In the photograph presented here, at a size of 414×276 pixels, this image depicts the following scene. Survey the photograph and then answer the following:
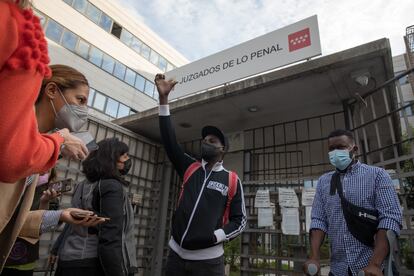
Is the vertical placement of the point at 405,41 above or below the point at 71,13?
below

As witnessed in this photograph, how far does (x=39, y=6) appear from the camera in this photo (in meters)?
15.1

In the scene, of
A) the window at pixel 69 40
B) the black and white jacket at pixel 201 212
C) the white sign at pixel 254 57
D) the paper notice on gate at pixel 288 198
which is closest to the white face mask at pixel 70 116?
the black and white jacket at pixel 201 212

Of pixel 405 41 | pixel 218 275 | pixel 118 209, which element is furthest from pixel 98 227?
pixel 405 41

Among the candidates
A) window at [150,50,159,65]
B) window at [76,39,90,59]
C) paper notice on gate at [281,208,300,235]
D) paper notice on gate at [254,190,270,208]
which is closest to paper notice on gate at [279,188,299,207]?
paper notice on gate at [281,208,300,235]

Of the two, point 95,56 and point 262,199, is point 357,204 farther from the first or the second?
point 95,56

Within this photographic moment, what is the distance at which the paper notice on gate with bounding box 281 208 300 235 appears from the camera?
5164 mm

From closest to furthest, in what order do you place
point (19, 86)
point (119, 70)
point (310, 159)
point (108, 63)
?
point (19, 86), point (310, 159), point (108, 63), point (119, 70)

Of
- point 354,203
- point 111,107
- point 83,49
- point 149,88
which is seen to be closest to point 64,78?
point 354,203

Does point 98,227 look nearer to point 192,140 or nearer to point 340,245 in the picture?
point 340,245

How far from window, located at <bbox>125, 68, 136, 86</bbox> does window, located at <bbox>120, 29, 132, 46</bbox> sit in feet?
7.12

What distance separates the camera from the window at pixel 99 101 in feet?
59.2

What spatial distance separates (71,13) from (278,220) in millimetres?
17533

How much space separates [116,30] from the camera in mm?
20938

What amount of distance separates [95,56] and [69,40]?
1946 mm
